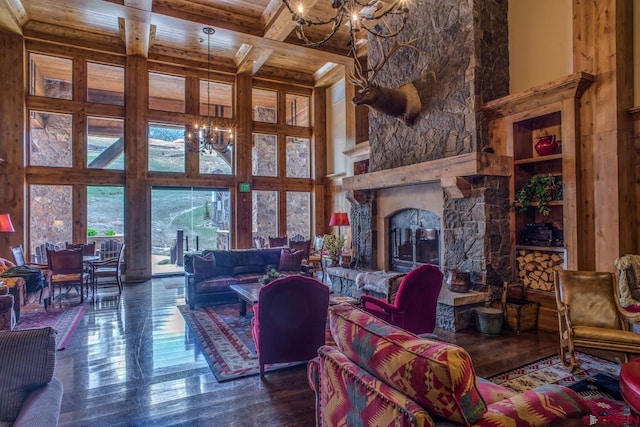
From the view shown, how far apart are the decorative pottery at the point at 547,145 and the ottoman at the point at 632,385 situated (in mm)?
3017


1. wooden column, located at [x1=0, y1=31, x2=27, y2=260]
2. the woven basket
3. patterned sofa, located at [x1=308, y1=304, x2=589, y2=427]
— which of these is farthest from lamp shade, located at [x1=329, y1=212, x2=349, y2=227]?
wooden column, located at [x1=0, y1=31, x2=27, y2=260]

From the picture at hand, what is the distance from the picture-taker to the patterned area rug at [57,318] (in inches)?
184

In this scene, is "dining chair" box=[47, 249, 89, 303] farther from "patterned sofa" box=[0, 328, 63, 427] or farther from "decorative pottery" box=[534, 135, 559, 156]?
"decorative pottery" box=[534, 135, 559, 156]

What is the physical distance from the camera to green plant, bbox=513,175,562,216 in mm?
4516

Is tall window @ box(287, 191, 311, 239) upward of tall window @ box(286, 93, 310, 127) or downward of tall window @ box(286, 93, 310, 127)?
downward

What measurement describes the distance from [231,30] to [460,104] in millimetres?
4792

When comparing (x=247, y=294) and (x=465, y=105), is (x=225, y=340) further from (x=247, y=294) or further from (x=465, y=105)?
(x=465, y=105)

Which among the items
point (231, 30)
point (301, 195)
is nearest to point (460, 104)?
point (231, 30)

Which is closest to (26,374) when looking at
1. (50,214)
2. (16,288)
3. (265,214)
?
(16,288)

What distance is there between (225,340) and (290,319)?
1453 mm

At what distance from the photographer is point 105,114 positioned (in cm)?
849

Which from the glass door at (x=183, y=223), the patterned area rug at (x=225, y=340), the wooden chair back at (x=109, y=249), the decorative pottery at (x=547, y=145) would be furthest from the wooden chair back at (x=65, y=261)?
the decorative pottery at (x=547, y=145)

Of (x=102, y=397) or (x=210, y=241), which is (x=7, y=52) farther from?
(x=102, y=397)

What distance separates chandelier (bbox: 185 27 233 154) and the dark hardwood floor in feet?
13.1
